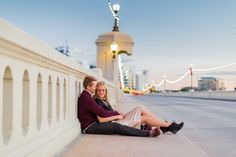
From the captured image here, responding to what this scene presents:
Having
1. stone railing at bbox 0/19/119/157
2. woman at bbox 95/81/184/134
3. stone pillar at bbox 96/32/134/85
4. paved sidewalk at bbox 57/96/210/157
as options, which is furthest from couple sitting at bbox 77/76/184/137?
stone pillar at bbox 96/32/134/85

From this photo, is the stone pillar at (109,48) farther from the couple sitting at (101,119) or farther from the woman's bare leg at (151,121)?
the couple sitting at (101,119)

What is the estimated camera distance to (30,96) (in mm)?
4191

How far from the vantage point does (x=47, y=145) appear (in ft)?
15.9

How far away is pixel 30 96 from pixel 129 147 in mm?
2279

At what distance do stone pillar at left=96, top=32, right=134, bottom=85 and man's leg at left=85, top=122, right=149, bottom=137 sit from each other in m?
16.7

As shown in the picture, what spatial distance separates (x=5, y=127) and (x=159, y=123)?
4.85m

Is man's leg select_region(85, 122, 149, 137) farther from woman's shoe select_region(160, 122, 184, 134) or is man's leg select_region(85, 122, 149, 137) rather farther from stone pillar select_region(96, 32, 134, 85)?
stone pillar select_region(96, 32, 134, 85)

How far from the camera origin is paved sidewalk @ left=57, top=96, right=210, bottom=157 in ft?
17.9

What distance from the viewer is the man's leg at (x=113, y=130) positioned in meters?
7.50

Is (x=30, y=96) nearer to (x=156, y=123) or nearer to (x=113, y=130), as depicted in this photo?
(x=113, y=130)

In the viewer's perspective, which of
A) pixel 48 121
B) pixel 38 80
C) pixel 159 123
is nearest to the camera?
pixel 38 80

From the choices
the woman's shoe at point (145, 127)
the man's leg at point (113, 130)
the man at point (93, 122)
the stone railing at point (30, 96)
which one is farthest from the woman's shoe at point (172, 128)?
the stone railing at point (30, 96)

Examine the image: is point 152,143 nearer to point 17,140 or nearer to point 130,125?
point 130,125

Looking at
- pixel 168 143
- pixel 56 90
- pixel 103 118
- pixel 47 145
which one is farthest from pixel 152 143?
pixel 47 145
